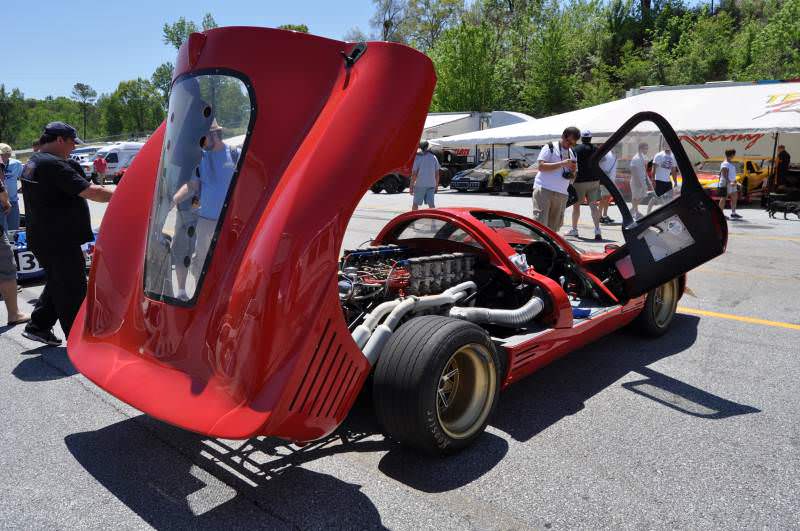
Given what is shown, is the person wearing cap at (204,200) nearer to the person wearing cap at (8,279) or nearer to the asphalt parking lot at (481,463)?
the asphalt parking lot at (481,463)

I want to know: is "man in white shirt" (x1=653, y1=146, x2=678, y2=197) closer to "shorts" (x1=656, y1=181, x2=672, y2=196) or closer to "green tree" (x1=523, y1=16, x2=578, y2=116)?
"shorts" (x1=656, y1=181, x2=672, y2=196)

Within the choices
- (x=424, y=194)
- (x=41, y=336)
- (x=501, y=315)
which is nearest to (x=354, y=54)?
(x=501, y=315)

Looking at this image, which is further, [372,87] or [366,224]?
[366,224]

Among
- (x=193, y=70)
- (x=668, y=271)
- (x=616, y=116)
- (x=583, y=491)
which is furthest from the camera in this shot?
(x=616, y=116)

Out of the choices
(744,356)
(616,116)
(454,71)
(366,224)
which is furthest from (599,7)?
(744,356)

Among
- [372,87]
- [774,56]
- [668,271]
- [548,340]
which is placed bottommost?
[548,340]

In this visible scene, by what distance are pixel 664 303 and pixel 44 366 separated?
498 cm

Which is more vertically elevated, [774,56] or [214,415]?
[774,56]

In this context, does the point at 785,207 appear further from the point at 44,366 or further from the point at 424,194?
the point at 44,366

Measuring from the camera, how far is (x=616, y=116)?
20.4m

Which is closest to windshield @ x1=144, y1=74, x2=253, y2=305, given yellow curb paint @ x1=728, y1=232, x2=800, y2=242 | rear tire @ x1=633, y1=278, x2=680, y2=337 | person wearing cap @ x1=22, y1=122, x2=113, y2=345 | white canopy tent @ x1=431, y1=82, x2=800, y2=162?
person wearing cap @ x1=22, y1=122, x2=113, y2=345

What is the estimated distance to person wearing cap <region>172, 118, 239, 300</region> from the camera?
9.31 feet

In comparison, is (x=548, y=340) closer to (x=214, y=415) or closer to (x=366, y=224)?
(x=214, y=415)

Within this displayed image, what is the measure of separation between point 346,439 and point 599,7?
205 feet
